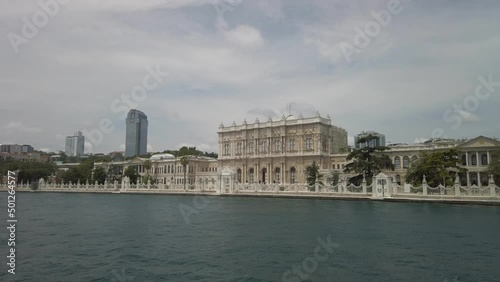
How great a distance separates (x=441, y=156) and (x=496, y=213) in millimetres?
→ 13281

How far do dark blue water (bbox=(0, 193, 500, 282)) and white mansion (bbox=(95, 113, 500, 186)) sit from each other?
3497 cm

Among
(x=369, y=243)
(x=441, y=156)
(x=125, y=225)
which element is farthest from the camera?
(x=441, y=156)

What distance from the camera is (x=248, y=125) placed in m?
70.4

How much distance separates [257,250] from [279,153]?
173 feet

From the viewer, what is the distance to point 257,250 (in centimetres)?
1368

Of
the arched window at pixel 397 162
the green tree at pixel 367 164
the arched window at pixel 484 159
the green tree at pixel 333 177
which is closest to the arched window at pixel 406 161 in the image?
the arched window at pixel 397 162

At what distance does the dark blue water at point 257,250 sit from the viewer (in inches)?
421

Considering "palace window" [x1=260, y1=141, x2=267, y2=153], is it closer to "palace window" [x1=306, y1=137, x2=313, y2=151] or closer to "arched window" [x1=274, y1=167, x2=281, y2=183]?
"arched window" [x1=274, y1=167, x2=281, y2=183]

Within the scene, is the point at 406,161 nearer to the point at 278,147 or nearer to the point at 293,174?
the point at 293,174

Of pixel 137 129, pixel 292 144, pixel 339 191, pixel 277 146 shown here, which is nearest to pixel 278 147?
pixel 277 146

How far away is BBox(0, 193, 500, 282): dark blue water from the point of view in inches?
421

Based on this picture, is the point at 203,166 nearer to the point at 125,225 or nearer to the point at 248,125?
the point at 248,125

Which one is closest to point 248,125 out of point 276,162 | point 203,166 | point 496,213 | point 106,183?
point 276,162

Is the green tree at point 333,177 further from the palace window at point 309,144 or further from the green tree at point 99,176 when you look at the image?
the green tree at point 99,176
